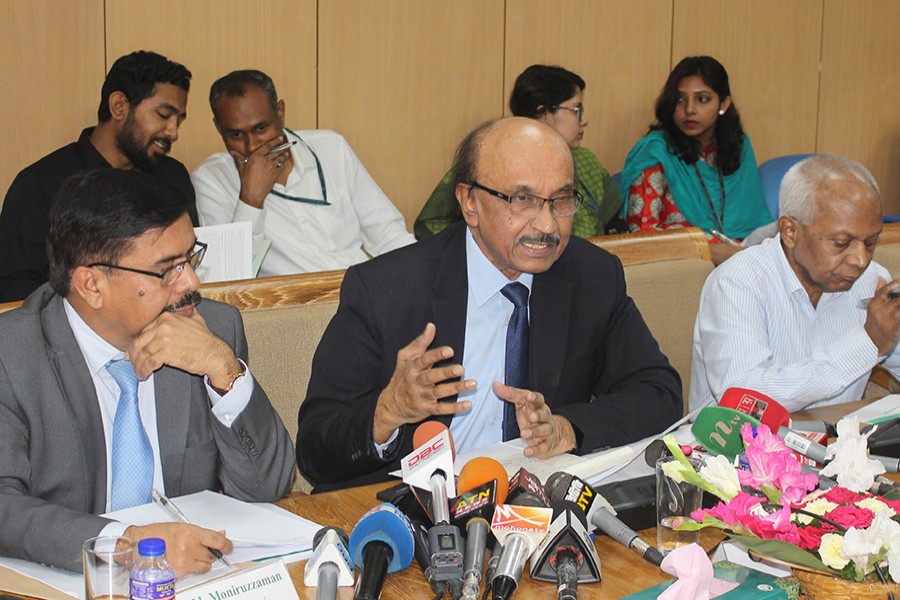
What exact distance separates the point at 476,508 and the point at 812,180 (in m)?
1.59

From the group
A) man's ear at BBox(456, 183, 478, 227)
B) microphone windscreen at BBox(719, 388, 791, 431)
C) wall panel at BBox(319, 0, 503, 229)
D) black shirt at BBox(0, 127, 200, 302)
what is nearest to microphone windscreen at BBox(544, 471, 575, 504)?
microphone windscreen at BBox(719, 388, 791, 431)

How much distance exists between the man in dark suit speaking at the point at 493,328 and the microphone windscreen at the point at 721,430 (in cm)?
33

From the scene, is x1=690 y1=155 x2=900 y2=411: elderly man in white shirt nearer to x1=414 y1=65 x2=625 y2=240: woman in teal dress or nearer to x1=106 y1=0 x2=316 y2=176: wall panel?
x1=414 y1=65 x2=625 y2=240: woman in teal dress

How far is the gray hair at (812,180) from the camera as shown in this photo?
2.69 metres

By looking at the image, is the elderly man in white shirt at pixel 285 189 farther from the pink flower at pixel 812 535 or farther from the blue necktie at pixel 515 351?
the pink flower at pixel 812 535

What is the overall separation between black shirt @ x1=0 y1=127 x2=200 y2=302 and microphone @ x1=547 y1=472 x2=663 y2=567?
226 centimetres

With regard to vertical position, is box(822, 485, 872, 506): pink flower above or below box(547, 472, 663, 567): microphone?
above

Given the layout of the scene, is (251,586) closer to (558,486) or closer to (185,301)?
(558,486)

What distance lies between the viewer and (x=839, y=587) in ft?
4.15

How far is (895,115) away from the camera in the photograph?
673cm

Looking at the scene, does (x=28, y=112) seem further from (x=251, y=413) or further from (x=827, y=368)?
(x=827, y=368)

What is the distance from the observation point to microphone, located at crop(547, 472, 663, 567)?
158cm

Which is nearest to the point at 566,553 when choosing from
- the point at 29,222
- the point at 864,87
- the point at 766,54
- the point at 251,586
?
the point at 251,586

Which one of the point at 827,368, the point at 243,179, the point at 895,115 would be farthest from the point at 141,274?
the point at 895,115
